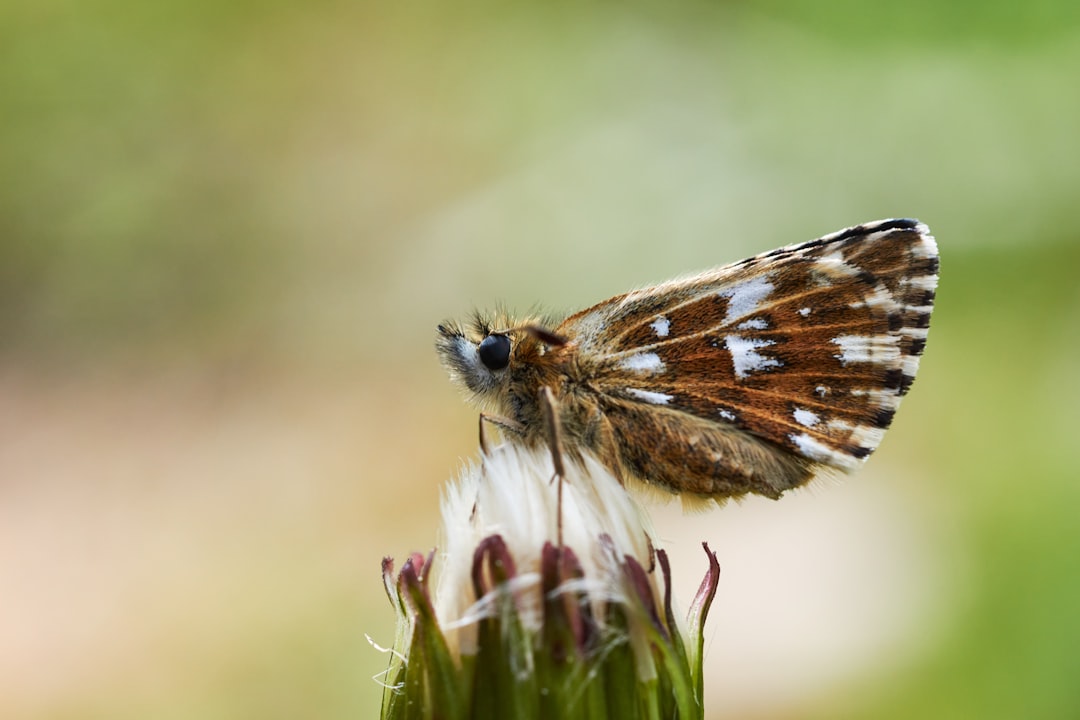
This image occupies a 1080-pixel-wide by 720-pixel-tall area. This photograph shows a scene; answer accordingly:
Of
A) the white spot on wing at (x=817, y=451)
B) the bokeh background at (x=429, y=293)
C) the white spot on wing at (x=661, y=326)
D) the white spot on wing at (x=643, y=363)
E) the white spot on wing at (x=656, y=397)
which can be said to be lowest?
the white spot on wing at (x=817, y=451)

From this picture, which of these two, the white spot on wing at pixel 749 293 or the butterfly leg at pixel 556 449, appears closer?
the butterfly leg at pixel 556 449

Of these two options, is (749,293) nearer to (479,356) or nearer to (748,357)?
(748,357)

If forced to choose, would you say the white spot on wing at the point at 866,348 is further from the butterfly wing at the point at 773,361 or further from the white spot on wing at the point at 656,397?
the white spot on wing at the point at 656,397

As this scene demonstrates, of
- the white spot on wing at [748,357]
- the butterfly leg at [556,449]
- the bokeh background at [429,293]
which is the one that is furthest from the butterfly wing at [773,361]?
the bokeh background at [429,293]

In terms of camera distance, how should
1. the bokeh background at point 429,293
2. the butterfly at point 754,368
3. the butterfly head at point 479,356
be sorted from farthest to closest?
the bokeh background at point 429,293 → the butterfly head at point 479,356 → the butterfly at point 754,368

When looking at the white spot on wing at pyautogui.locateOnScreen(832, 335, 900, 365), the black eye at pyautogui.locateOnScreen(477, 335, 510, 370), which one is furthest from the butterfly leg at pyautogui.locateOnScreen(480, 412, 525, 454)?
Answer: the white spot on wing at pyautogui.locateOnScreen(832, 335, 900, 365)

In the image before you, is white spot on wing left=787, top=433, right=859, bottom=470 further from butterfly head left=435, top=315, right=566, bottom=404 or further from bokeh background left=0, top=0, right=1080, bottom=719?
bokeh background left=0, top=0, right=1080, bottom=719

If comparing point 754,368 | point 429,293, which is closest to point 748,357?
point 754,368
